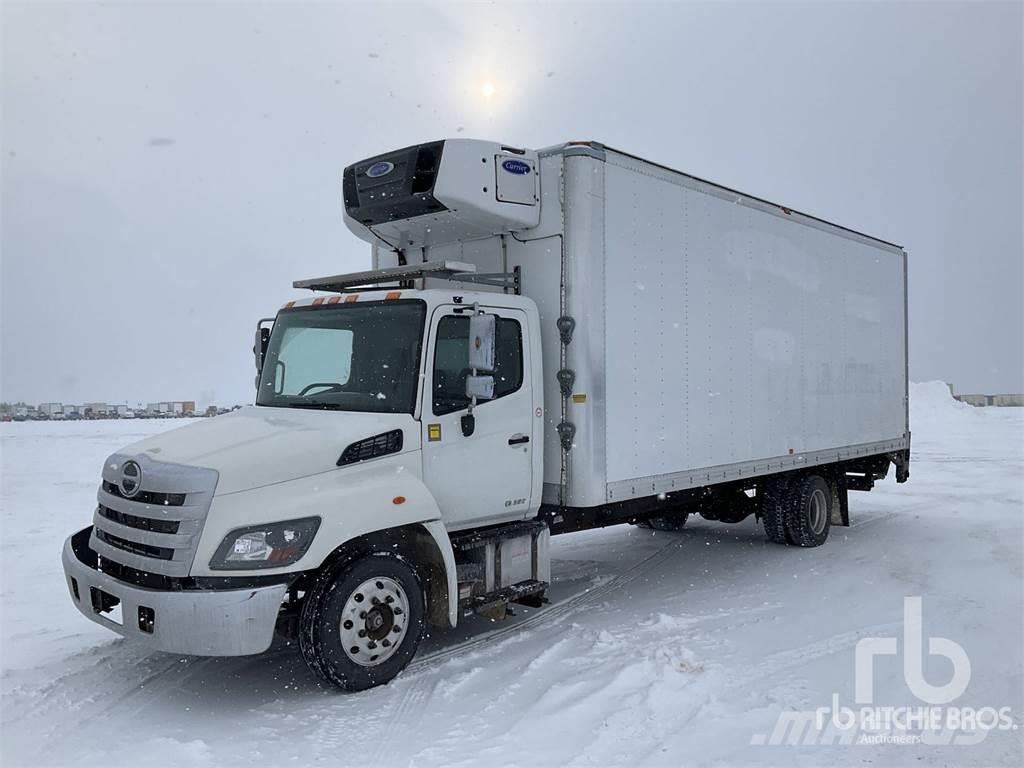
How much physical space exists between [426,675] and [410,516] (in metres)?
1.21

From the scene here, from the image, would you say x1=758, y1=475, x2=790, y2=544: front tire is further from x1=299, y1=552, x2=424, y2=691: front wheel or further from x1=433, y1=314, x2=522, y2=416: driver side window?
x1=299, y1=552, x2=424, y2=691: front wheel

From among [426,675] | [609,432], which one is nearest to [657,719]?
[426,675]

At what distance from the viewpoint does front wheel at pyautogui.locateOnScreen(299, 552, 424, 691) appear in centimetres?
524

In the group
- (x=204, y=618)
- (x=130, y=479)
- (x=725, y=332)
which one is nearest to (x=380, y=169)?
(x=130, y=479)

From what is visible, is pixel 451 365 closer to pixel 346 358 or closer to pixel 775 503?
pixel 346 358

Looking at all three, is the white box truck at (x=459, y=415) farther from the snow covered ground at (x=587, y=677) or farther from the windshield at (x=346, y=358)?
the snow covered ground at (x=587, y=677)

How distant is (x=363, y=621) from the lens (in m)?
5.43

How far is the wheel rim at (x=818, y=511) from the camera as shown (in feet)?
34.9

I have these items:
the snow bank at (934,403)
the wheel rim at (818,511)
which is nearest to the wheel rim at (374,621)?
the wheel rim at (818,511)

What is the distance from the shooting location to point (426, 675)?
5.77 m

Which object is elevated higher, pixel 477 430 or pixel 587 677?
pixel 477 430

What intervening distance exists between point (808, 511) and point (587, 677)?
19.4 feet

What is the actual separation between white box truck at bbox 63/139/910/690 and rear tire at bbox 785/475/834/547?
3.81 ft

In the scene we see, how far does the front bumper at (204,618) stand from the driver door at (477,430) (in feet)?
4.97
